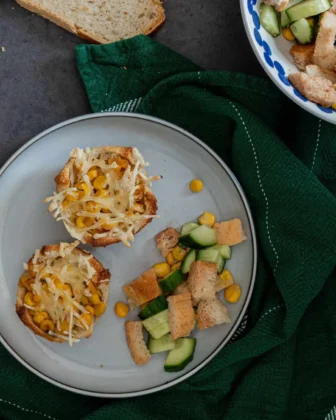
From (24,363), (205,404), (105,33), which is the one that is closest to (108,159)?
(105,33)

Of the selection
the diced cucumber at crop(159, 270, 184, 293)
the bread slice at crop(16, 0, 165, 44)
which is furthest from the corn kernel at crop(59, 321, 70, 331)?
the bread slice at crop(16, 0, 165, 44)

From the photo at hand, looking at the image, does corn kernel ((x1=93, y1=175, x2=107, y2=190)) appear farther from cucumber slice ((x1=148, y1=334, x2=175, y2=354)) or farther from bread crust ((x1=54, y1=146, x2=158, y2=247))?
cucumber slice ((x1=148, y1=334, x2=175, y2=354))

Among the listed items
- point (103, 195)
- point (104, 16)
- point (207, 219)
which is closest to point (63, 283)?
point (103, 195)

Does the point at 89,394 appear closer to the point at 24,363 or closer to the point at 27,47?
the point at 24,363

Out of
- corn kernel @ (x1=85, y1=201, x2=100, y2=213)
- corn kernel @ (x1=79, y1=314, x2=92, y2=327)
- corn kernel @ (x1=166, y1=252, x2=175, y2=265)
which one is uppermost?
corn kernel @ (x1=85, y1=201, x2=100, y2=213)

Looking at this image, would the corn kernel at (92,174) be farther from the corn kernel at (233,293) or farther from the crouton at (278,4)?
the crouton at (278,4)

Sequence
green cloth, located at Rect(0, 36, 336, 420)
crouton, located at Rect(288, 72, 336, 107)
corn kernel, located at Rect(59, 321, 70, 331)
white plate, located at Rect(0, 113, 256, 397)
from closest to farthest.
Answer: crouton, located at Rect(288, 72, 336, 107) < corn kernel, located at Rect(59, 321, 70, 331) < green cloth, located at Rect(0, 36, 336, 420) < white plate, located at Rect(0, 113, 256, 397)

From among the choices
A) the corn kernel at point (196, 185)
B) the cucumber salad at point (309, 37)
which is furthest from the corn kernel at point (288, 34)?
the corn kernel at point (196, 185)
